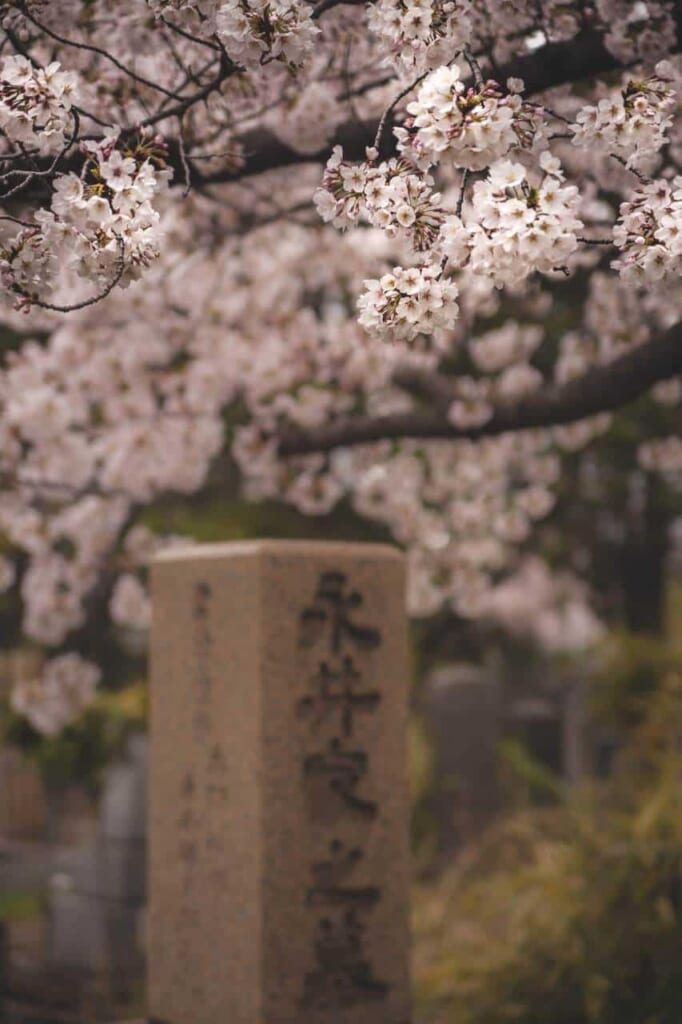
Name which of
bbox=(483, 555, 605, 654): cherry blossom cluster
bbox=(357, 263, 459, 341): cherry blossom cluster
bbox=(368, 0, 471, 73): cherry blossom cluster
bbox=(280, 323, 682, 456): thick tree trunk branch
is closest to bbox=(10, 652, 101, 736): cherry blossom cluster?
bbox=(280, 323, 682, 456): thick tree trunk branch

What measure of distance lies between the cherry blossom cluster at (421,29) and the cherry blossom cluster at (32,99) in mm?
665

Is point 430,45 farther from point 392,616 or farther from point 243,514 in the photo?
point 243,514

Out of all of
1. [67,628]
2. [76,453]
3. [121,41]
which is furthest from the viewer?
[67,628]

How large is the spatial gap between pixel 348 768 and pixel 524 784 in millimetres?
4936

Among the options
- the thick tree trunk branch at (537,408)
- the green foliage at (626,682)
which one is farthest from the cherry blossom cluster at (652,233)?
the green foliage at (626,682)

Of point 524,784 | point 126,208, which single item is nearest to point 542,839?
point 524,784

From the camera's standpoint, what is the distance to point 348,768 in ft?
15.8

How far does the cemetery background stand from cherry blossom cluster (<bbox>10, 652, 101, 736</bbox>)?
61.5 inches

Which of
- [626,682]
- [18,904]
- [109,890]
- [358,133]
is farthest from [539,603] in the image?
[358,133]

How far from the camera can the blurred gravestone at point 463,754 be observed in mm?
9602

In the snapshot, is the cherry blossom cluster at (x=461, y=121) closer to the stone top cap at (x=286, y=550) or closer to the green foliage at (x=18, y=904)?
the stone top cap at (x=286, y=550)

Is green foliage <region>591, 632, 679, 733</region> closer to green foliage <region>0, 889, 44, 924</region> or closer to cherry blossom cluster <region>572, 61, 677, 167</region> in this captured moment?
green foliage <region>0, 889, 44, 924</region>

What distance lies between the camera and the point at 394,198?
2.58m

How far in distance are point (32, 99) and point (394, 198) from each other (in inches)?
30.7
